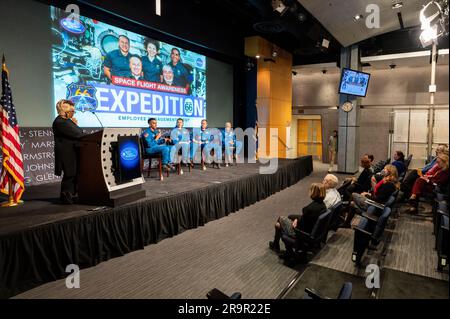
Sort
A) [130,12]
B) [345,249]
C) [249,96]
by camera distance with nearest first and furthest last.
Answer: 1. [345,249]
2. [130,12]
3. [249,96]

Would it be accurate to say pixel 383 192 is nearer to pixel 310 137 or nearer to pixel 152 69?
pixel 152 69

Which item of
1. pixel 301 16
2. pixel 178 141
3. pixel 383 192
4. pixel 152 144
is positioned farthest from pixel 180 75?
pixel 383 192

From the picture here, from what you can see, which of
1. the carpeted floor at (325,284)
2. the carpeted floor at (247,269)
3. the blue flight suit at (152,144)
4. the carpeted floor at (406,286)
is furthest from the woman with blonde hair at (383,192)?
the blue flight suit at (152,144)

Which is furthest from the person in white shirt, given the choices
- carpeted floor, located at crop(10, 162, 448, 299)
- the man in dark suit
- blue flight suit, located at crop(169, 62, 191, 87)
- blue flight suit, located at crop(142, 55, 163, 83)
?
blue flight suit, located at crop(169, 62, 191, 87)

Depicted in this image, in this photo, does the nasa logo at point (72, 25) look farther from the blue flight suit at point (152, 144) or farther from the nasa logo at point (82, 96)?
the blue flight suit at point (152, 144)

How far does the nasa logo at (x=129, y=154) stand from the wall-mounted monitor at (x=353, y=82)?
22.9ft

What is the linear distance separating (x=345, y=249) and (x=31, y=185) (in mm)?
4811

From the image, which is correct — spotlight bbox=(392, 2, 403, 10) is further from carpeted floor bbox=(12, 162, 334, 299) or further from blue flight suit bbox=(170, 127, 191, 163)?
carpeted floor bbox=(12, 162, 334, 299)

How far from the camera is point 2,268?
2637 mm

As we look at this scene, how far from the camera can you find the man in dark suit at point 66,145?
11.6 ft

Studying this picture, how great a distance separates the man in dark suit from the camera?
11.6 feet

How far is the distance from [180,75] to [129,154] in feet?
15.1
